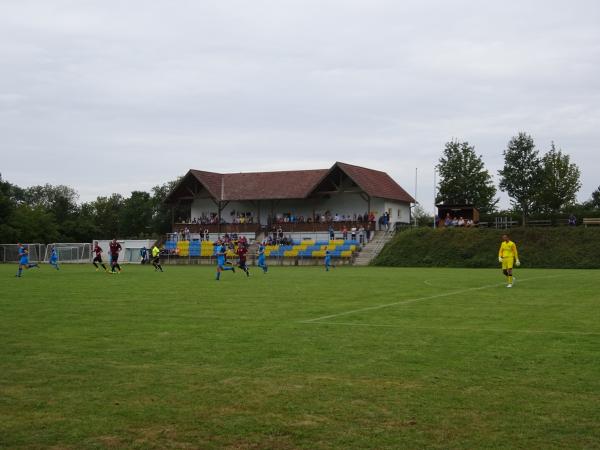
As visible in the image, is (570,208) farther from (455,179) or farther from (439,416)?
(439,416)

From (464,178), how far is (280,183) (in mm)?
19552

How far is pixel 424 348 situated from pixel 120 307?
30.2 feet

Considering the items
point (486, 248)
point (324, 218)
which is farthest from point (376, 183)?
point (486, 248)

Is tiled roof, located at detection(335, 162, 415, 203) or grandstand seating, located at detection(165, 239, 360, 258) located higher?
tiled roof, located at detection(335, 162, 415, 203)

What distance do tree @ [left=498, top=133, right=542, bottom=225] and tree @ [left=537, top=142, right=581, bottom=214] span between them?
85 cm

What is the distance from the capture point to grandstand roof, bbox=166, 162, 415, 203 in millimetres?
68812

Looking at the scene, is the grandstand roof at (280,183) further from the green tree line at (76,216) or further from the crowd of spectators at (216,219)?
the green tree line at (76,216)

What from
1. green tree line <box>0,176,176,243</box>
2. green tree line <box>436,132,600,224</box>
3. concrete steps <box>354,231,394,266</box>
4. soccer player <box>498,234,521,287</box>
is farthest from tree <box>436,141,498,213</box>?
soccer player <box>498,234,521,287</box>

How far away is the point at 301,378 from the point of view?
8695 mm

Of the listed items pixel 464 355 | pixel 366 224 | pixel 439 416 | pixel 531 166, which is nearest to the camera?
pixel 439 416

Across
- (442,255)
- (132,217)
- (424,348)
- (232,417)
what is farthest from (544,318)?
(132,217)

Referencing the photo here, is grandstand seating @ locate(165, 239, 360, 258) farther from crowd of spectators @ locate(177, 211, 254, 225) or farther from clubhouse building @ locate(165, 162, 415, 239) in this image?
crowd of spectators @ locate(177, 211, 254, 225)

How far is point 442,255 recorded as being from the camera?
5462 centimetres

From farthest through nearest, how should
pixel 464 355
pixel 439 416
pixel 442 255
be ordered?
pixel 442 255
pixel 464 355
pixel 439 416
